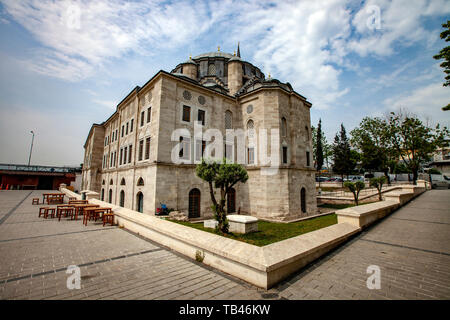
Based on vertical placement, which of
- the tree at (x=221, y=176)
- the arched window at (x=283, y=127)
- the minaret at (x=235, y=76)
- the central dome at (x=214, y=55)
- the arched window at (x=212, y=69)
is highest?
the central dome at (x=214, y=55)

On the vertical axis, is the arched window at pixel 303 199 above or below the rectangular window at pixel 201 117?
below

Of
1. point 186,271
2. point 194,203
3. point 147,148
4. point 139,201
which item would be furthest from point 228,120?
point 186,271

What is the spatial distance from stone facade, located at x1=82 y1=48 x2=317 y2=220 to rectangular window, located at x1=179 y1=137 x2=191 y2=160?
87mm

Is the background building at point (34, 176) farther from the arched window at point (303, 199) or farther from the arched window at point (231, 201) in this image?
the arched window at point (303, 199)

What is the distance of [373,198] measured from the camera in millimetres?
21828

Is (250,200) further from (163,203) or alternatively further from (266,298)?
(266,298)

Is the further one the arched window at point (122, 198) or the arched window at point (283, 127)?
the arched window at point (122, 198)

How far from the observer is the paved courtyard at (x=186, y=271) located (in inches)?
134

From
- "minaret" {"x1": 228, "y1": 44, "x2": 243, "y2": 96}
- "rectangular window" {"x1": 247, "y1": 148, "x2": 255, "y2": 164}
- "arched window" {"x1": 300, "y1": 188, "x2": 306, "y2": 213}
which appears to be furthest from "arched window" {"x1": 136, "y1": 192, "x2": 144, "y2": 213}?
"minaret" {"x1": 228, "y1": 44, "x2": 243, "y2": 96}

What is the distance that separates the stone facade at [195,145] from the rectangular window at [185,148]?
87 mm

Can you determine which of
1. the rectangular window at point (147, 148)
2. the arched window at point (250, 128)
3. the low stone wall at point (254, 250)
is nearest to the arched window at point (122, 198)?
the rectangular window at point (147, 148)

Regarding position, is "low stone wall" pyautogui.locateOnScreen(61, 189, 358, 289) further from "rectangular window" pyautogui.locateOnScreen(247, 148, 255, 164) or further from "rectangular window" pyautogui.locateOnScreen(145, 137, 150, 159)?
"rectangular window" pyautogui.locateOnScreen(247, 148, 255, 164)

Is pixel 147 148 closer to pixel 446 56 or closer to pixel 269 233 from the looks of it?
pixel 269 233

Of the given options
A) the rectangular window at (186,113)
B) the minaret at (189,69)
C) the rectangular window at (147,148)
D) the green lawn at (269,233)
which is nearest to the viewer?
the green lawn at (269,233)
